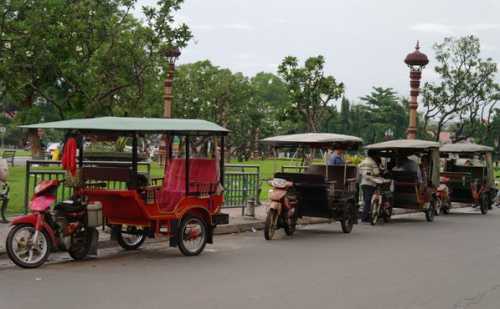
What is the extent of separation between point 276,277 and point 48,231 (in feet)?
10.3

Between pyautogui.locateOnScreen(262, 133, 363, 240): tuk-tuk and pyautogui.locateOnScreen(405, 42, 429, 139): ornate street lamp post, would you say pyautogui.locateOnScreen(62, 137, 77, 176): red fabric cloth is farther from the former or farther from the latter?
pyautogui.locateOnScreen(405, 42, 429, 139): ornate street lamp post

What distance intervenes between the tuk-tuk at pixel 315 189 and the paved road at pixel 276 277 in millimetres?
830

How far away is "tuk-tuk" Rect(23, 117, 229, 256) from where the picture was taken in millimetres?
10539

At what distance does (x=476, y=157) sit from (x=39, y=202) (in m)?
18.4

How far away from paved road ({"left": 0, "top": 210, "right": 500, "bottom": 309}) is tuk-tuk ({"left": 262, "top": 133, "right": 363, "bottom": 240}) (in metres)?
0.83

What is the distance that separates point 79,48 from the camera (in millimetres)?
15812

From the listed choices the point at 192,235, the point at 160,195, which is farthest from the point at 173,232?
the point at 160,195

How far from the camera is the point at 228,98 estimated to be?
174 feet

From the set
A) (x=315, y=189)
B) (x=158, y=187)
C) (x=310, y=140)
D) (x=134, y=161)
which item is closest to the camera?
(x=134, y=161)

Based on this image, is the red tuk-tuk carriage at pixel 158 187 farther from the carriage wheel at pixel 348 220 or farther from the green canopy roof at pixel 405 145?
the green canopy roof at pixel 405 145

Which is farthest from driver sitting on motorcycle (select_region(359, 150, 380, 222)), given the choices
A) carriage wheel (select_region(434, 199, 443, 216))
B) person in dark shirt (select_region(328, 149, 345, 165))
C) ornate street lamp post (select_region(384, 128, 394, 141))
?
ornate street lamp post (select_region(384, 128, 394, 141))

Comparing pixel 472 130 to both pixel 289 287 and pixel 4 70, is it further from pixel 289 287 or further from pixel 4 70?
pixel 289 287

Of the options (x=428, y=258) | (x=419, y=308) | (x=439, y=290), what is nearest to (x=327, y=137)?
(x=428, y=258)

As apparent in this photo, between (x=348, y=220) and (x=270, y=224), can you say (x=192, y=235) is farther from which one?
(x=348, y=220)
